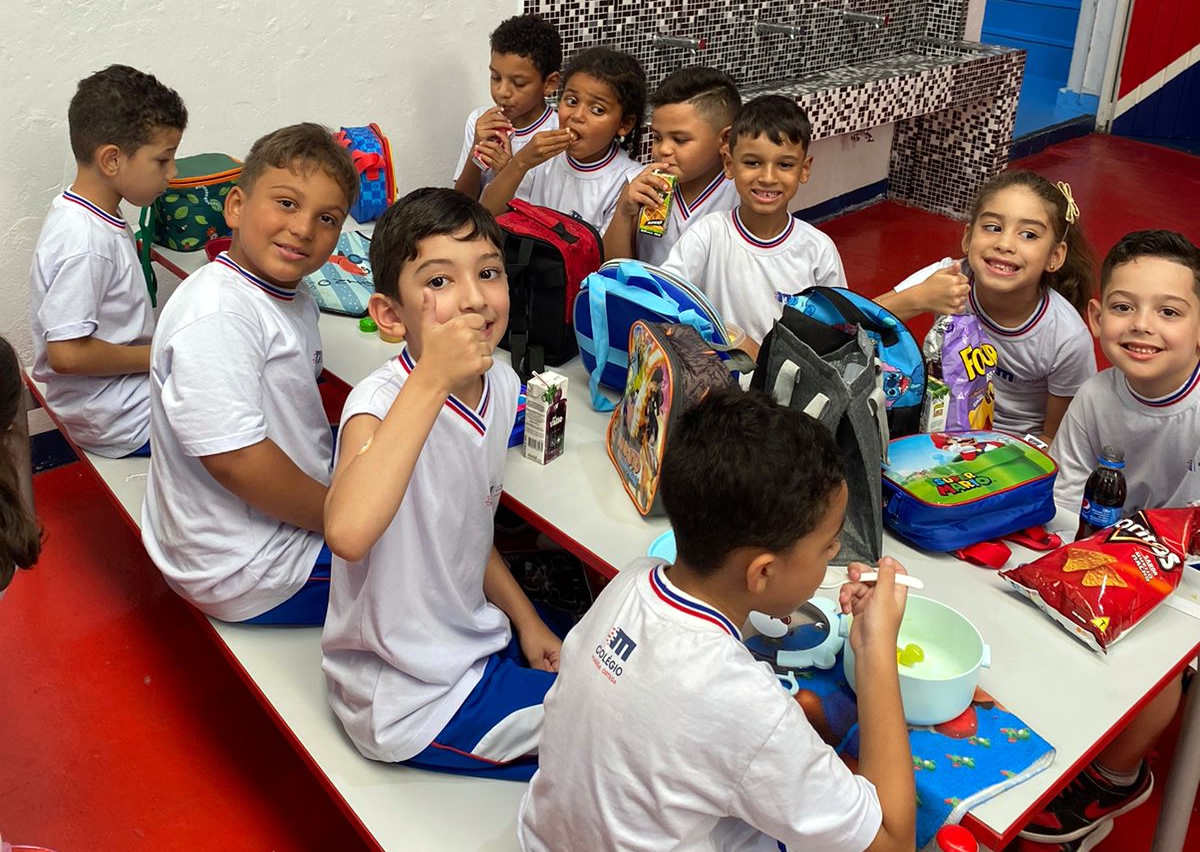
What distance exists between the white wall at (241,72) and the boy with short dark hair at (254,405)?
146 centimetres

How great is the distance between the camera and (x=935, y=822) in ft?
4.48

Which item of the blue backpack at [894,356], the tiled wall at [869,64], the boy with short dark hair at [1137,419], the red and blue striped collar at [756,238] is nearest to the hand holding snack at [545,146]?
the red and blue striped collar at [756,238]

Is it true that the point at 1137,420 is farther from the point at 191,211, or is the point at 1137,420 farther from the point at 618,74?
the point at 191,211

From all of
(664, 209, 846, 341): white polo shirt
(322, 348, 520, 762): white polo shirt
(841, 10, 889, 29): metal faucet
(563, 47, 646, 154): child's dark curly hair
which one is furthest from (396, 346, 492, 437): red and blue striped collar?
(841, 10, 889, 29): metal faucet

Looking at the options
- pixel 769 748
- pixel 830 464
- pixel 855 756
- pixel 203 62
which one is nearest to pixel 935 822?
pixel 855 756

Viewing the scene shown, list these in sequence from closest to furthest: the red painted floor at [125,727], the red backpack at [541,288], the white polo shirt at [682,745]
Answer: the white polo shirt at [682,745] → the red painted floor at [125,727] → the red backpack at [541,288]

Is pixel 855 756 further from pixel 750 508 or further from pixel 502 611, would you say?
pixel 502 611

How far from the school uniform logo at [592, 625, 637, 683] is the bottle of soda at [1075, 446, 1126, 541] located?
41.2 inches

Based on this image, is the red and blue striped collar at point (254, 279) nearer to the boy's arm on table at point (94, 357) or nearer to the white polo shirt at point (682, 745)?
the boy's arm on table at point (94, 357)

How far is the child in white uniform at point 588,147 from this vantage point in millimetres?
3086

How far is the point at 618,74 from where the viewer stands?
10.2 ft

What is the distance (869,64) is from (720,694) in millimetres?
5104

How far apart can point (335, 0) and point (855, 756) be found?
316cm

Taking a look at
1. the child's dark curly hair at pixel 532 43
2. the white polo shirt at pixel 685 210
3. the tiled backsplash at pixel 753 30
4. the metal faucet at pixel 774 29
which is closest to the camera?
the white polo shirt at pixel 685 210
